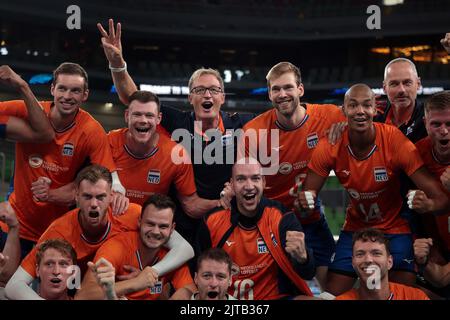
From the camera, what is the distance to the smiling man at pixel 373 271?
169 inches

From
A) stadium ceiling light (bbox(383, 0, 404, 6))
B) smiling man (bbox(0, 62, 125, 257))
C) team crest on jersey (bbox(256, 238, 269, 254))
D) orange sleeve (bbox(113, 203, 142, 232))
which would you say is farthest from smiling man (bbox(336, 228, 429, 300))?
stadium ceiling light (bbox(383, 0, 404, 6))

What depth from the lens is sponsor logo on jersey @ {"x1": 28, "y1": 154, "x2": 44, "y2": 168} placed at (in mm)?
5184

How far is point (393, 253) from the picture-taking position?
505 centimetres

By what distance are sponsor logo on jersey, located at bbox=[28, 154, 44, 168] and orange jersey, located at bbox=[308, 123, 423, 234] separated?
215 cm

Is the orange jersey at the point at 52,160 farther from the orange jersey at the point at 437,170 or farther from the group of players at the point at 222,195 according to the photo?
the orange jersey at the point at 437,170

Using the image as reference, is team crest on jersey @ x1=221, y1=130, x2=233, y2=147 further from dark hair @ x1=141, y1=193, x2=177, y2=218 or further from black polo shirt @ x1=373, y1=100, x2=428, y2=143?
black polo shirt @ x1=373, y1=100, x2=428, y2=143

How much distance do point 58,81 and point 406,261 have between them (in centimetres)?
305

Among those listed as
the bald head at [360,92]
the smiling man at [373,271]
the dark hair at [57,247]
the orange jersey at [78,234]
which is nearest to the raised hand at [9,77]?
the orange jersey at [78,234]

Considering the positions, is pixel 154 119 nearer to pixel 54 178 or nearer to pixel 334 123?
pixel 54 178

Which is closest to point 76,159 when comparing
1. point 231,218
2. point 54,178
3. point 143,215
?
point 54,178

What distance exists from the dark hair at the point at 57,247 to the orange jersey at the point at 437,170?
2.72 metres

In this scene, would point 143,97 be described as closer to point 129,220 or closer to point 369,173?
point 129,220

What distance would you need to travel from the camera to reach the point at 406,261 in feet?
16.4
